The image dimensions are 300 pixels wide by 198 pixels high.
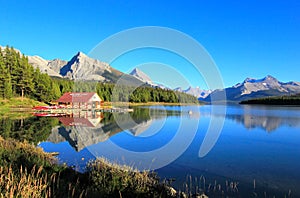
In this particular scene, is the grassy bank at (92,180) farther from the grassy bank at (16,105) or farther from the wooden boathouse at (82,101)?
the wooden boathouse at (82,101)

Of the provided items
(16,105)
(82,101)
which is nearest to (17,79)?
(16,105)

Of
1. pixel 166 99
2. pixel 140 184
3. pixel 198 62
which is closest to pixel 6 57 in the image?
pixel 198 62

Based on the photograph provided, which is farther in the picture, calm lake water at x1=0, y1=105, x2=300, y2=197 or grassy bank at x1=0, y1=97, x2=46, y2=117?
grassy bank at x1=0, y1=97, x2=46, y2=117

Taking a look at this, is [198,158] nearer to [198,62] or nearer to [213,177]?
[213,177]

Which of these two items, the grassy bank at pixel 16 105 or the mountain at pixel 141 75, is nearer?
the mountain at pixel 141 75

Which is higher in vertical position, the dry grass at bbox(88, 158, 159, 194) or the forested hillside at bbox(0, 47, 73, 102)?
the forested hillside at bbox(0, 47, 73, 102)

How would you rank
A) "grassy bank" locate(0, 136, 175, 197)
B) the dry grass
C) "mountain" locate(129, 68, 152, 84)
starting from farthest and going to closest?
Answer: "mountain" locate(129, 68, 152, 84), the dry grass, "grassy bank" locate(0, 136, 175, 197)

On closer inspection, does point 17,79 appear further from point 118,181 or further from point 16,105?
point 118,181

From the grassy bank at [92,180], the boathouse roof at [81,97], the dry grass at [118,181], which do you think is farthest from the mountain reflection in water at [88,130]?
the boathouse roof at [81,97]

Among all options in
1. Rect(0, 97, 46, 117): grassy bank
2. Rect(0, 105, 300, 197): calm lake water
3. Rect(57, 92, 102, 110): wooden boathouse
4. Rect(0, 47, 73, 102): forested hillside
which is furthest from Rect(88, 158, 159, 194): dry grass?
Rect(57, 92, 102, 110): wooden boathouse

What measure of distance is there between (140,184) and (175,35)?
1041 centimetres

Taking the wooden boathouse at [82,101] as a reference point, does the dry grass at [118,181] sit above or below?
below

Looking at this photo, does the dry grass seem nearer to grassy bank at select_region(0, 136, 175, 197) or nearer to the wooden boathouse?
grassy bank at select_region(0, 136, 175, 197)

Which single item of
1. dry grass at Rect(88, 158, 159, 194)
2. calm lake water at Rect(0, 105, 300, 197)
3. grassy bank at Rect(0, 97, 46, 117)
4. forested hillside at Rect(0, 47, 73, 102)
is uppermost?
forested hillside at Rect(0, 47, 73, 102)
